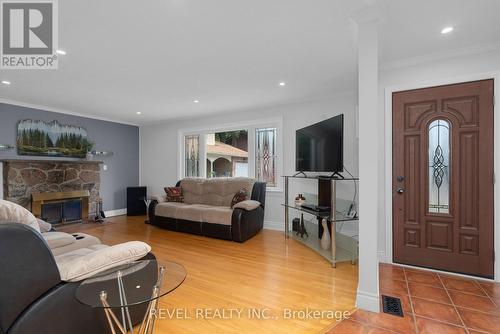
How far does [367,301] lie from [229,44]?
8.73 ft

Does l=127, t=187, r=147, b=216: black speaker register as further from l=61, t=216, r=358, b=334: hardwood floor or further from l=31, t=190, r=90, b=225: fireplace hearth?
l=61, t=216, r=358, b=334: hardwood floor

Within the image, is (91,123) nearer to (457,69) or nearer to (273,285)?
(273,285)

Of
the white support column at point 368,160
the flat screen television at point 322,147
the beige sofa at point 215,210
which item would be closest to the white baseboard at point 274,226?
the beige sofa at point 215,210

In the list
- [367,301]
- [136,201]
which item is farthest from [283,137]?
[136,201]

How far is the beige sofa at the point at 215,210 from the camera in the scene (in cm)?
407

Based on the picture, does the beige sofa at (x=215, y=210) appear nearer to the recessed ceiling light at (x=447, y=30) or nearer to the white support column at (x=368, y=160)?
the white support column at (x=368, y=160)

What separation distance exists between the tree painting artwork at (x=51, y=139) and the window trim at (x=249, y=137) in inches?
80.0

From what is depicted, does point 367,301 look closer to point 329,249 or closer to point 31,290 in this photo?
point 329,249

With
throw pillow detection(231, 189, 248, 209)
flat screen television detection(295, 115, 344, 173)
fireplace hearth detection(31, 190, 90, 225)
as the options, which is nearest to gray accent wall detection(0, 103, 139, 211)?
fireplace hearth detection(31, 190, 90, 225)

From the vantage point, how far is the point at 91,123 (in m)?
5.77

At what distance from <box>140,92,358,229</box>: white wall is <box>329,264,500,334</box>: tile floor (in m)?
1.70

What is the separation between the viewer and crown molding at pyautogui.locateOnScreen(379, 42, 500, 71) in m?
2.52

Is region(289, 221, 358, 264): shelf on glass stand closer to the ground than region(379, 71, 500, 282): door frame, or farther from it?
closer to the ground

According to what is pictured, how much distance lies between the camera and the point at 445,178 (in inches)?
108
